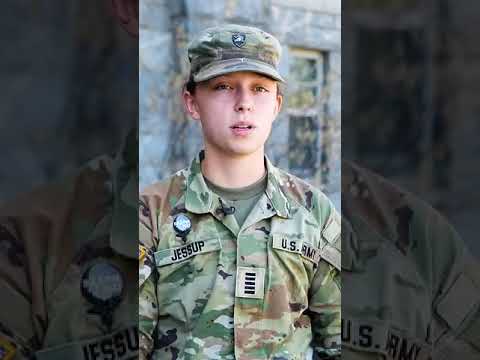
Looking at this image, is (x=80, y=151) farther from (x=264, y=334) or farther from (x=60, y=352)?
(x=264, y=334)

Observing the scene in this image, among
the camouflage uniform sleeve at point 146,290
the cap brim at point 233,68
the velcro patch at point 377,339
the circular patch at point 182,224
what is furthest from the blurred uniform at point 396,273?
the camouflage uniform sleeve at point 146,290

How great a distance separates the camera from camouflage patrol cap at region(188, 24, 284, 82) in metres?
3.47

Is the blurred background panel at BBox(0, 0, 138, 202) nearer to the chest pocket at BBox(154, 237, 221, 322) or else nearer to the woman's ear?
the woman's ear

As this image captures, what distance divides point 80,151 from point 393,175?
1.20 meters

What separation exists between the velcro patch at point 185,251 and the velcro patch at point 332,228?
1.40 feet

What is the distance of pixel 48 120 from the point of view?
335 cm

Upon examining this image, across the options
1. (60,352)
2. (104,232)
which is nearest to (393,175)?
(104,232)

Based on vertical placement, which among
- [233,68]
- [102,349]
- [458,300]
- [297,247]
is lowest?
[102,349]

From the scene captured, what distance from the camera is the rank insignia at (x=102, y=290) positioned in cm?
338

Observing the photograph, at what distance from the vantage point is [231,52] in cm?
350

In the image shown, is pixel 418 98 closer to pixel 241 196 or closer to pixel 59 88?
pixel 241 196

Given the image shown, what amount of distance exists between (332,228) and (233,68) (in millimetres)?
734

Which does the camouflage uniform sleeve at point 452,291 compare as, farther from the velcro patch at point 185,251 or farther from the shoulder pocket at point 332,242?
the velcro patch at point 185,251

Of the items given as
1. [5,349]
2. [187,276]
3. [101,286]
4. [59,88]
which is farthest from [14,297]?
[59,88]
